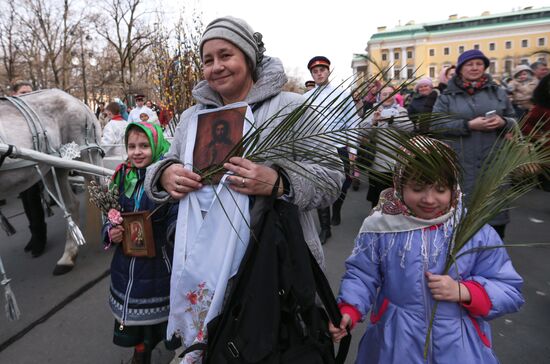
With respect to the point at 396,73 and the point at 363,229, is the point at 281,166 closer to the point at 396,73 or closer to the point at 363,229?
the point at 396,73

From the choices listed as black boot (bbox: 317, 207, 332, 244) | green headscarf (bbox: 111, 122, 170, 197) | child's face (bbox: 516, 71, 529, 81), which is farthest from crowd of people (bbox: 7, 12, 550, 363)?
child's face (bbox: 516, 71, 529, 81)

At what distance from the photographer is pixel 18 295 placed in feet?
11.6

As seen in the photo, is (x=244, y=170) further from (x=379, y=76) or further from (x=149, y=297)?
(x=149, y=297)

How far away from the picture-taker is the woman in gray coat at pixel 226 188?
1.31 meters

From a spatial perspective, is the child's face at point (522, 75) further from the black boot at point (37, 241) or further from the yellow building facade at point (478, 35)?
the yellow building facade at point (478, 35)

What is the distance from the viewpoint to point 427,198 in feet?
5.08

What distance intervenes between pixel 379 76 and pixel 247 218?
0.66 m

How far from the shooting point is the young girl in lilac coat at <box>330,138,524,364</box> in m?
1.51

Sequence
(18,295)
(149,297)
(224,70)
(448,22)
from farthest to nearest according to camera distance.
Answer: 1. (448,22)
2. (18,295)
3. (149,297)
4. (224,70)

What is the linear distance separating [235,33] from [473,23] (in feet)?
282

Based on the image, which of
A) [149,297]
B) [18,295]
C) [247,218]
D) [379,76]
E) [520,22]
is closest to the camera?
[379,76]

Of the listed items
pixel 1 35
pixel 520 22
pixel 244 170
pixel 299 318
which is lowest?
pixel 299 318

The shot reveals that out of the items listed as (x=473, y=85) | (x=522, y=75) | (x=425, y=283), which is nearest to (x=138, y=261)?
(x=425, y=283)

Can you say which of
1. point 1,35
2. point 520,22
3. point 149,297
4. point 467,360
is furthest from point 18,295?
point 520,22
